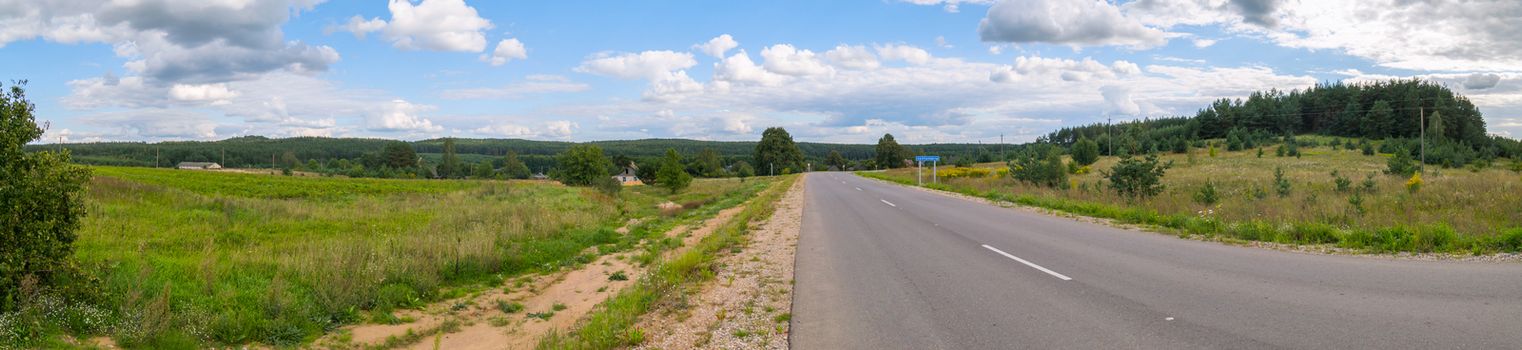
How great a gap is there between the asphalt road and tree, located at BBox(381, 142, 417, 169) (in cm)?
12704

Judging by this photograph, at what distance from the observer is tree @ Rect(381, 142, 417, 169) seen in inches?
4811

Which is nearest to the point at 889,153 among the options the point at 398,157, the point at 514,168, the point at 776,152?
the point at 776,152

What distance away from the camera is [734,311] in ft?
24.5

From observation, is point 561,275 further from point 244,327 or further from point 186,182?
point 186,182

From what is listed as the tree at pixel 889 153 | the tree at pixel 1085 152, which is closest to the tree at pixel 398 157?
the tree at pixel 889 153

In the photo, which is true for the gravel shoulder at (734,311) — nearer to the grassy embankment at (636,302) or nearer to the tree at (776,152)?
the grassy embankment at (636,302)

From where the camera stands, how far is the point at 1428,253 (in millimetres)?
9453

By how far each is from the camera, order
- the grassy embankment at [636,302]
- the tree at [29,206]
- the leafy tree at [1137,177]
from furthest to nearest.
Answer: the leafy tree at [1137,177] < the tree at [29,206] < the grassy embankment at [636,302]

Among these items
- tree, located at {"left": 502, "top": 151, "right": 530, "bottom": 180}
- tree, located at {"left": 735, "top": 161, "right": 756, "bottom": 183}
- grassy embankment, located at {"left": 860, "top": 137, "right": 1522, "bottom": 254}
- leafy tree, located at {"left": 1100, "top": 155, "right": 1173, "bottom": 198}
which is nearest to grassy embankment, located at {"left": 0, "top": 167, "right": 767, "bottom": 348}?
grassy embankment, located at {"left": 860, "top": 137, "right": 1522, "bottom": 254}

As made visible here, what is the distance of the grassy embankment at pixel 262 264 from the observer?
7379 mm

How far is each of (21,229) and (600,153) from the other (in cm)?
7647

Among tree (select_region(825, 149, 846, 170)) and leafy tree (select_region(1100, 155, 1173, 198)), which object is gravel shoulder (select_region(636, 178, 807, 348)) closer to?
leafy tree (select_region(1100, 155, 1173, 198))

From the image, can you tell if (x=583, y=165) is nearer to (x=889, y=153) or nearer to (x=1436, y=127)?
(x=889, y=153)

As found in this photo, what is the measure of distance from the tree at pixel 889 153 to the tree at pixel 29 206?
13188 cm
